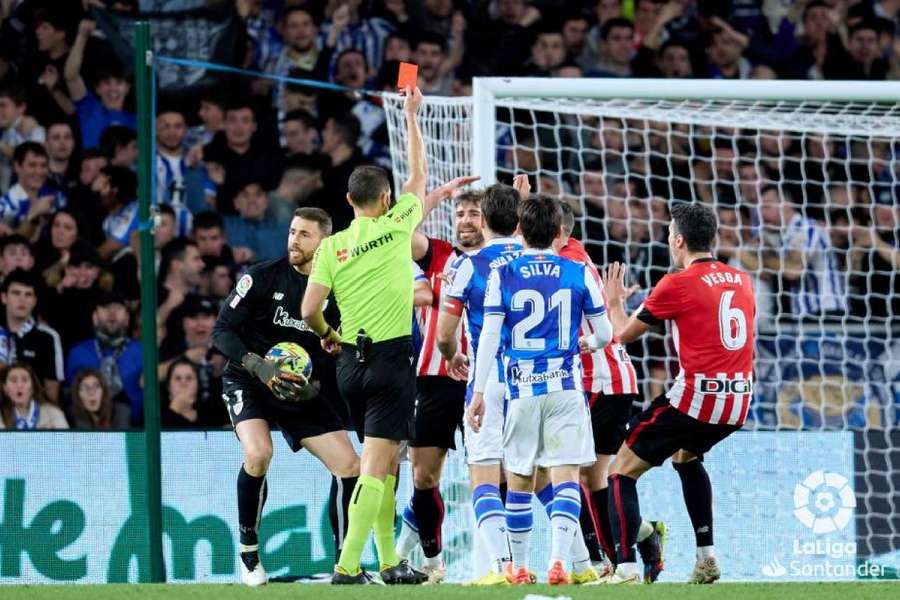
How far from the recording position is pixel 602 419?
8297mm

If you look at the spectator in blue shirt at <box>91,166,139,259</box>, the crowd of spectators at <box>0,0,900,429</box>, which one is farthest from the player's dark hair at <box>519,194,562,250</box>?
the spectator in blue shirt at <box>91,166,139,259</box>

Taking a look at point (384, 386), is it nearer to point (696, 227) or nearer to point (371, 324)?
point (371, 324)

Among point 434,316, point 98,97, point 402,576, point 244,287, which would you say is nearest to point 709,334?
point 434,316

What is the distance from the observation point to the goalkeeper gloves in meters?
7.79

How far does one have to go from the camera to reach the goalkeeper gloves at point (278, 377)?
7793mm

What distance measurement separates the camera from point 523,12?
13227 mm

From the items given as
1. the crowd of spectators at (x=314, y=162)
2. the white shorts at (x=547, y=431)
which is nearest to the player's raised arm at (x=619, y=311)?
the white shorts at (x=547, y=431)

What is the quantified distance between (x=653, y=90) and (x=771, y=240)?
313cm

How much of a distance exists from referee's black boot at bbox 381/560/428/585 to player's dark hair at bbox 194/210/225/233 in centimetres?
470

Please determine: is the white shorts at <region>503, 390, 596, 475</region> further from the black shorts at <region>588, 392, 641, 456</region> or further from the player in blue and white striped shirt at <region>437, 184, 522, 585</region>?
the black shorts at <region>588, 392, 641, 456</region>

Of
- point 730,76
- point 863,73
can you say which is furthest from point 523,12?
point 863,73

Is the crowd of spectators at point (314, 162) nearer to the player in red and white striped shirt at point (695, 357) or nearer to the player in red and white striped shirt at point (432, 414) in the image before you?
the player in red and white striped shirt at point (432, 414)

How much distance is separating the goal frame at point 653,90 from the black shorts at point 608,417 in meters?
1.66

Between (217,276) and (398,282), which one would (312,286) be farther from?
(217,276)
